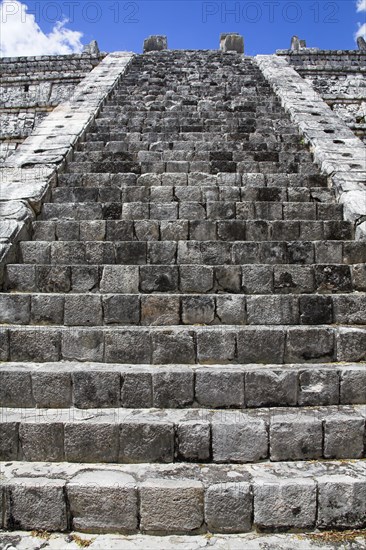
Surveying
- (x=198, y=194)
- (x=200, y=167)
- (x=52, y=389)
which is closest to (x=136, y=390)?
(x=52, y=389)

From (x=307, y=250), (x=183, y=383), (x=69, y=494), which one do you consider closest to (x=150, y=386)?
(x=183, y=383)

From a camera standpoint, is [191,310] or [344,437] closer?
[344,437]

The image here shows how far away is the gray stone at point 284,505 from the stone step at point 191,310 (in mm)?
1643

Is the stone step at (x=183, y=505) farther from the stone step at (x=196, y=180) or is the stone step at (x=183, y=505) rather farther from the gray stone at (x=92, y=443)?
the stone step at (x=196, y=180)

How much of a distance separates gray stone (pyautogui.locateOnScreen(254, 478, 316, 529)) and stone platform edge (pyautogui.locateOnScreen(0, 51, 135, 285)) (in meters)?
3.40

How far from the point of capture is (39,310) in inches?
178

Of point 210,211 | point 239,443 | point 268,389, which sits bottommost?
point 239,443

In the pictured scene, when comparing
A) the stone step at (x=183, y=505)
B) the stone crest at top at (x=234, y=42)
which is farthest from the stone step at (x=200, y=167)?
the stone crest at top at (x=234, y=42)

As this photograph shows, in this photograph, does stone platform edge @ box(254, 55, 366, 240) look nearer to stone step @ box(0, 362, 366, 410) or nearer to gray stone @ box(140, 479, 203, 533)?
stone step @ box(0, 362, 366, 410)

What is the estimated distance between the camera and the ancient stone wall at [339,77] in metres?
11.6

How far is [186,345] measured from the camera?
13.4 ft

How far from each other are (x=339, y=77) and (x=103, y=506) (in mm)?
13661

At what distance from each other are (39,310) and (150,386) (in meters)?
1.47

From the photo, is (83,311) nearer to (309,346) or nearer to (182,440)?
(182,440)
